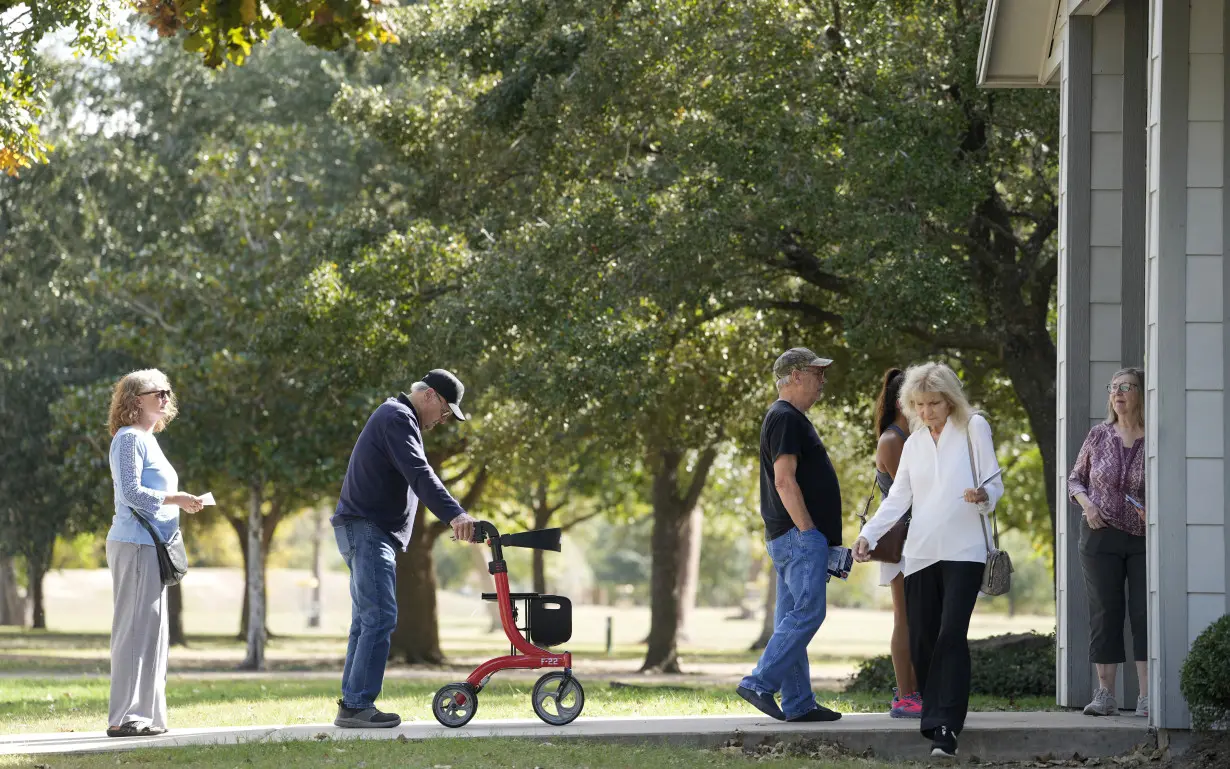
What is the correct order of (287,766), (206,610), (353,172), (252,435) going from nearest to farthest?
(287,766) → (252,435) → (353,172) → (206,610)

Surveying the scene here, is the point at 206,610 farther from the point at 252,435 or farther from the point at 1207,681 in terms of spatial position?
the point at 1207,681

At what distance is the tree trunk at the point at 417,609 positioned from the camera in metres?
24.7

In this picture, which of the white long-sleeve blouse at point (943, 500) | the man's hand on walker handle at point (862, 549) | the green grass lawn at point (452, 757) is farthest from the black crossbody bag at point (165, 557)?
the white long-sleeve blouse at point (943, 500)

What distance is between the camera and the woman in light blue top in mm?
8062

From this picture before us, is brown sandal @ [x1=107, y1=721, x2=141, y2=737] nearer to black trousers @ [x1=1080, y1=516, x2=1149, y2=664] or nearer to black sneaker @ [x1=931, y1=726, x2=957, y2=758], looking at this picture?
black sneaker @ [x1=931, y1=726, x2=957, y2=758]

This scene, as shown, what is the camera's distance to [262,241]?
21891 mm

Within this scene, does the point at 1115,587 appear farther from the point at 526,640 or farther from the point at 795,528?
the point at 526,640

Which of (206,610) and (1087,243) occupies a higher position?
(1087,243)

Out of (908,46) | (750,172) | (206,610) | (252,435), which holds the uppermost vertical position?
(908,46)

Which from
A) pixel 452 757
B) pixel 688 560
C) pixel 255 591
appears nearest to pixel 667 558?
pixel 255 591

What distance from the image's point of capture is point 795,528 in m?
8.11

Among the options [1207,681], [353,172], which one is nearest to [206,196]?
[353,172]

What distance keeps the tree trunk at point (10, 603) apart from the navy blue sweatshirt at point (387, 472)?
139 ft

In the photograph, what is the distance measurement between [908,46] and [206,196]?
14.7m
